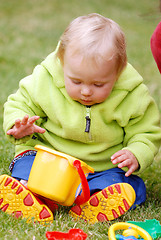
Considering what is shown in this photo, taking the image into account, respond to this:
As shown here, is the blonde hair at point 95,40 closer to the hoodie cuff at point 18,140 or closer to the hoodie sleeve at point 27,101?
the hoodie sleeve at point 27,101

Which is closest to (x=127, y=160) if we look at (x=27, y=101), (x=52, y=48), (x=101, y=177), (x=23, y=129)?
(x=101, y=177)

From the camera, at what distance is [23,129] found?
2031mm

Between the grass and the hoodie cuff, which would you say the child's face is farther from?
the grass

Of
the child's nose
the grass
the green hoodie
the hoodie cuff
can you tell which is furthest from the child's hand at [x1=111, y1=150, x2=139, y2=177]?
the hoodie cuff

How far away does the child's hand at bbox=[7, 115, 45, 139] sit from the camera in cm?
199

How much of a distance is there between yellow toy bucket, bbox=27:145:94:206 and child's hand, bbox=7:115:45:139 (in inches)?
6.3

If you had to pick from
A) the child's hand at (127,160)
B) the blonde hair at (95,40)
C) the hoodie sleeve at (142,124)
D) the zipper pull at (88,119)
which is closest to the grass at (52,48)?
the child's hand at (127,160)

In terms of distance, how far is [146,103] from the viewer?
2.23 meters

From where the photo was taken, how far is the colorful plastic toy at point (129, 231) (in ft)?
5.46

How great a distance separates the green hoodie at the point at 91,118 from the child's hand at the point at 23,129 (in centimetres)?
5

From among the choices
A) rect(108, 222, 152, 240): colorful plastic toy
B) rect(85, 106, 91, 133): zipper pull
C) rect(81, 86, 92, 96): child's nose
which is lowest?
rect(108, 222, 152, 240): colorful plastic toy

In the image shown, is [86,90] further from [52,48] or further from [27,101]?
[52,48]

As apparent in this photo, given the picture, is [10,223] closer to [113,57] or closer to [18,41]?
[113,57]

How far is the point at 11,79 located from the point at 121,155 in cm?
260
